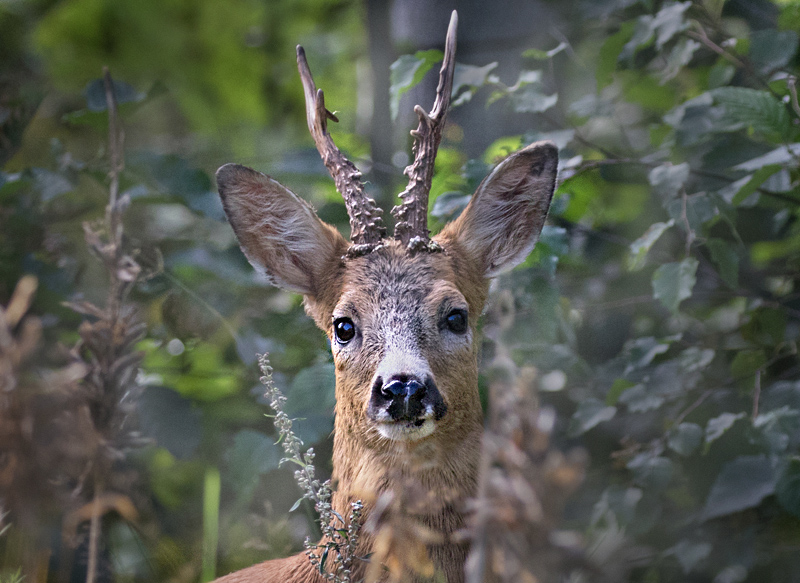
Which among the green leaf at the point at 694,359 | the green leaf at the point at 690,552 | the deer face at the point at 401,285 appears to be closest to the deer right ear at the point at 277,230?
the deer face at the point at 401,285

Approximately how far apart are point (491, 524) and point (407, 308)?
782 millimetres

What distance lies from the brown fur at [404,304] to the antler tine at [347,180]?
2.4 inches

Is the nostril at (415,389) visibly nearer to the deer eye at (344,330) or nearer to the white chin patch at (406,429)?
the white chin patch at (406,429)

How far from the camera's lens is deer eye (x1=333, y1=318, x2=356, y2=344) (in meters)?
1.96

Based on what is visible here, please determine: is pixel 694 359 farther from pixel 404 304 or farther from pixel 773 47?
pixel 404 304

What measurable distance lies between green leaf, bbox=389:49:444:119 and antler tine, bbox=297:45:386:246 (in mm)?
780

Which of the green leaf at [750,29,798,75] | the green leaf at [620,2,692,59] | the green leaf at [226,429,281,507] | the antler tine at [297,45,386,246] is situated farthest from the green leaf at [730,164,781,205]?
the green leaf at [226,429,281,507]

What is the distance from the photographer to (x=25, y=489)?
1512 millimetres

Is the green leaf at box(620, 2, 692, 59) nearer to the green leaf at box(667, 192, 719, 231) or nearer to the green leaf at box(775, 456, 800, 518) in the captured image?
the green leaf at box(667, 192, 719, 231)

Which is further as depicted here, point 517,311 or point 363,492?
point 517,311

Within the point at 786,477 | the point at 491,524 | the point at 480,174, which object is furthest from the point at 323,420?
the point at 786,477

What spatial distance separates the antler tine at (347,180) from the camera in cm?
192

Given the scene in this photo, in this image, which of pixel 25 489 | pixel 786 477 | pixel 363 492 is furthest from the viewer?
pixel 786 477

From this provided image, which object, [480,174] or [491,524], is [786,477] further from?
[491,524]
